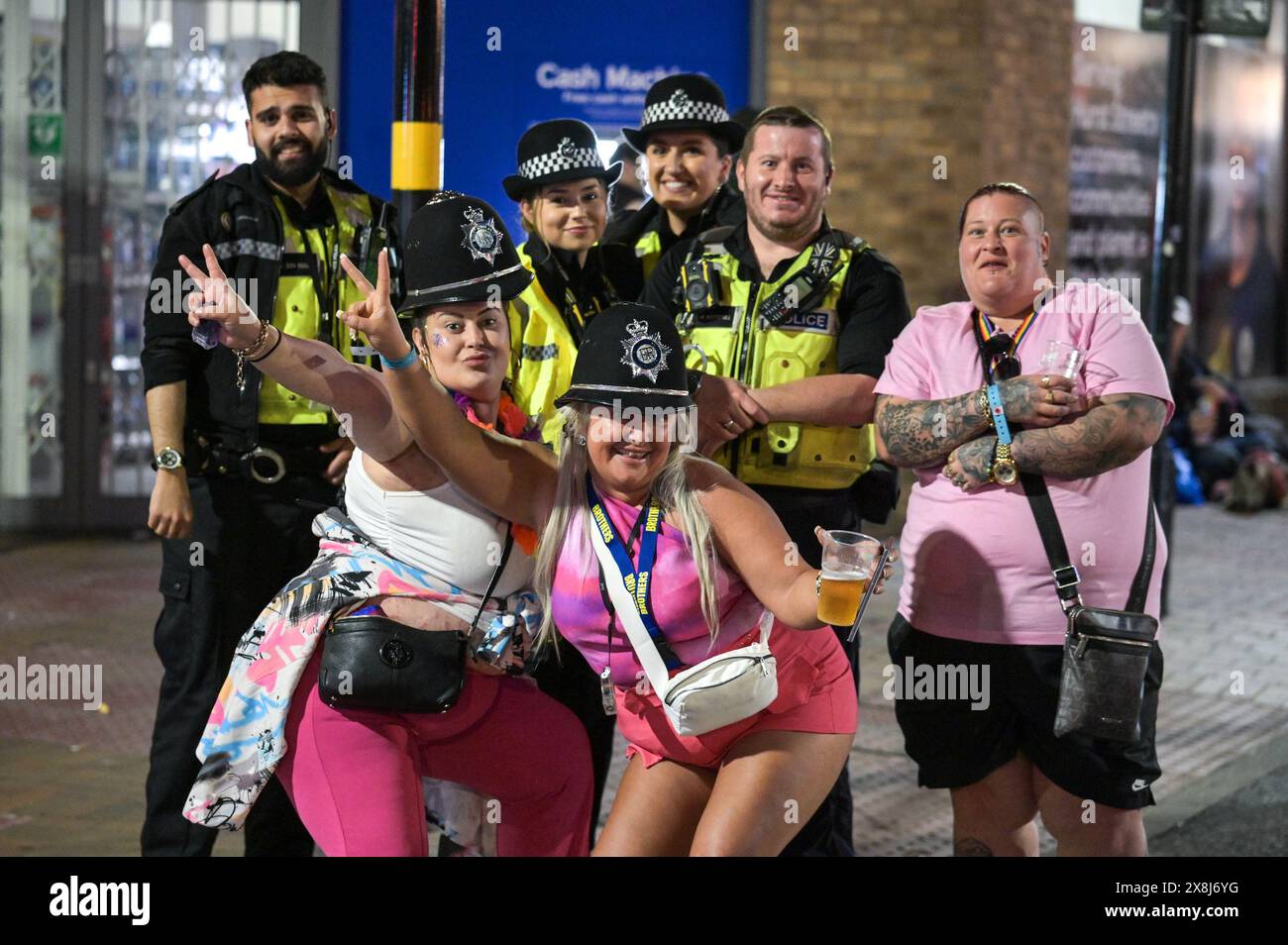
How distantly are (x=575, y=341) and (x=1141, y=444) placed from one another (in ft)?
5.25

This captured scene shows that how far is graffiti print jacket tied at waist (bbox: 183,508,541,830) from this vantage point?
3.48m

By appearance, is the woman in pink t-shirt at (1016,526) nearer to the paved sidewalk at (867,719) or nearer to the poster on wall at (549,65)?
the paved sidewalk at (867,719)

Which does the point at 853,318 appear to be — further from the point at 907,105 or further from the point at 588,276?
the point at 907,105

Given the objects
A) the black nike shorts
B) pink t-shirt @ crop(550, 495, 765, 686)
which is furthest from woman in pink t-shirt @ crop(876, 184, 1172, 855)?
pink t-shirt @ crop(550, 495, 765, 686)

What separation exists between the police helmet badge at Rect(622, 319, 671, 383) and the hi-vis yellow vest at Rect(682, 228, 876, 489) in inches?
33.7

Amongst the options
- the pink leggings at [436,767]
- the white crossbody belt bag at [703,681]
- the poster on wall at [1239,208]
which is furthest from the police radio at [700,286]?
the poster on wall at [1239,208]

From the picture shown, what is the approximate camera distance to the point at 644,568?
3.46 m

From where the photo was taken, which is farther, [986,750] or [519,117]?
[519,117]

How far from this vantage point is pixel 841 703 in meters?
3.62

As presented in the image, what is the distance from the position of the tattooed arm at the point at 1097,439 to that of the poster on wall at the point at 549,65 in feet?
17.2

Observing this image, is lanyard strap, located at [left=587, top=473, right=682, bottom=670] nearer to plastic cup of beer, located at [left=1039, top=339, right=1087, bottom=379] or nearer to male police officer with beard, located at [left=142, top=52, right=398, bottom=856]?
plastic cup of beer, located at [left=1039, top=339, right=1087, bottom=379]
